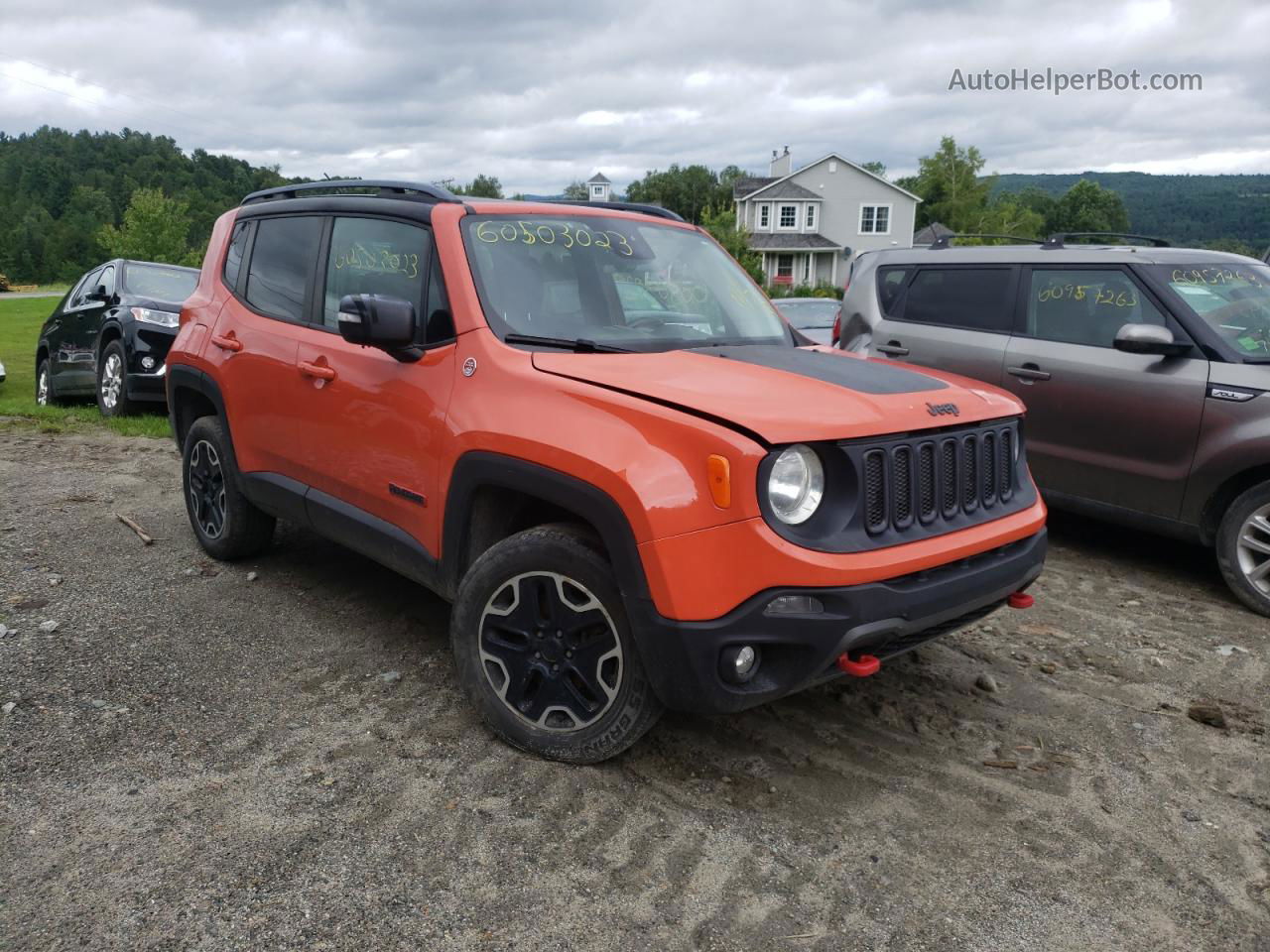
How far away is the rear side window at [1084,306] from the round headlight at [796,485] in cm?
358

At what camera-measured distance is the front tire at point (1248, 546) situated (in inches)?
201

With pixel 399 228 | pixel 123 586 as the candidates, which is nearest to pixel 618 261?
pixel 399 228

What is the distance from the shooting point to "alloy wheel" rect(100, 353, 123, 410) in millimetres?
10336

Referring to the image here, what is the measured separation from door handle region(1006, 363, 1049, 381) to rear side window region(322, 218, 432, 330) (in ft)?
12.8

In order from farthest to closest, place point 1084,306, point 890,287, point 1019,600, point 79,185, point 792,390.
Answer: point 79,185
point 890,287
point 1084,306
point 1019,600
point 792,390

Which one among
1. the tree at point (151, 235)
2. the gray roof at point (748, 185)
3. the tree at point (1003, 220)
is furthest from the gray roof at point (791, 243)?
the tree at point (151, 235)

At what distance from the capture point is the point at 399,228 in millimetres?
4117

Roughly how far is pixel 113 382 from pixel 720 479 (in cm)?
954

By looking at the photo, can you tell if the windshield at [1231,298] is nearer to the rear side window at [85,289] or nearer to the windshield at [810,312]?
the windshield at [810,312]

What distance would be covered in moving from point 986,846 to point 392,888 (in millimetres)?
1735

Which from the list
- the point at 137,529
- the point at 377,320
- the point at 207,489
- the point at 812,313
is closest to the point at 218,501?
the point at 207,489

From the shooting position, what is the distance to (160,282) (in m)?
10.8

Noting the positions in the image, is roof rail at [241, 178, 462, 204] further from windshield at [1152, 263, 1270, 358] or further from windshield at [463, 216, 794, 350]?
windshield at [1152, 263, 1270, 358]

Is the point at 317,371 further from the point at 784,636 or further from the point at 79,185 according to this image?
the point at 79,185
